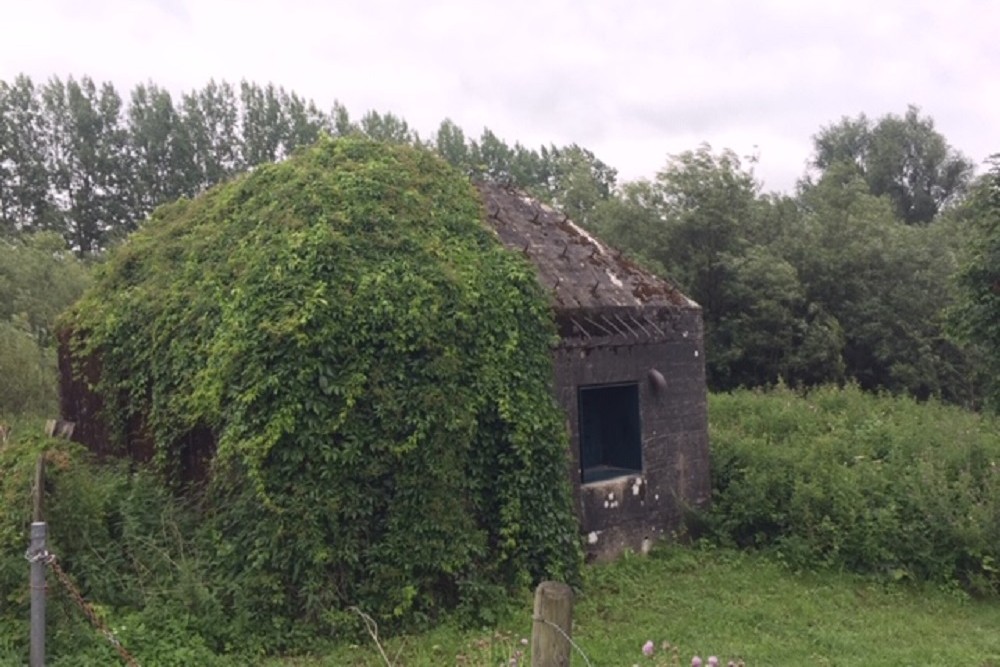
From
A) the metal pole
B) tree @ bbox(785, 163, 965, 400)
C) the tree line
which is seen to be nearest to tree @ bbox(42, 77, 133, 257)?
the tree line

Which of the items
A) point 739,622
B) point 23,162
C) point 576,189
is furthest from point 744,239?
point 23,162

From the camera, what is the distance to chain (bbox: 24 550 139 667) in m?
4.97

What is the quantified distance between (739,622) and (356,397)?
382cm

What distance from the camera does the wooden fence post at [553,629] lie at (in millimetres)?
3348

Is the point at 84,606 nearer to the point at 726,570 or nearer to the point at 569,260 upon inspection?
the point at 569,260

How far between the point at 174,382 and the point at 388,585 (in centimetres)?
271

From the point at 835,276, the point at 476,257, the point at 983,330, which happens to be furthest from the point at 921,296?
the point at 476,257

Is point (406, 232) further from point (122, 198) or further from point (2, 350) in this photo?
point (122, 198)

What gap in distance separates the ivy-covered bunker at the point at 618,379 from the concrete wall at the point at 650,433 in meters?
0.01

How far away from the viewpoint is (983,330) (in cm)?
1045

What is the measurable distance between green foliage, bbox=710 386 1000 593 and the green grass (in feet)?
1.10

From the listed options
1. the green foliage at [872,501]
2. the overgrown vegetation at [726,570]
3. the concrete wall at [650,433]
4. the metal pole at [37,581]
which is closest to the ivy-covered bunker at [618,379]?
the concrete wall at [650,433]

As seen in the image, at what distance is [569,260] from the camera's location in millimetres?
10023

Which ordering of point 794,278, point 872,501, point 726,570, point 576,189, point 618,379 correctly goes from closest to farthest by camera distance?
point 726,570
point 618,379
point 872,501
point 794,278
point 576,189
